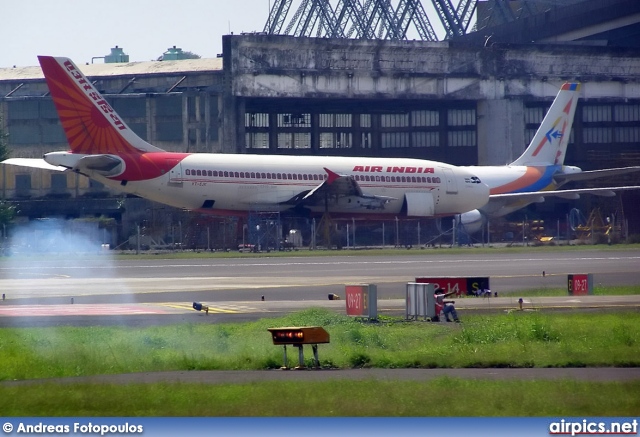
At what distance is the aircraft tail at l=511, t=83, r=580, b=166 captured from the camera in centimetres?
7312

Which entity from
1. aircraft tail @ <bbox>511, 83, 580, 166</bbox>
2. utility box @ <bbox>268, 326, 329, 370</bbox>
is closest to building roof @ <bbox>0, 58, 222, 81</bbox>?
aircraft tail @ <bbox>511, 83, 580, 166</bbox>

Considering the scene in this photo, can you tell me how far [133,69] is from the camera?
293ft

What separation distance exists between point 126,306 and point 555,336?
14.3m

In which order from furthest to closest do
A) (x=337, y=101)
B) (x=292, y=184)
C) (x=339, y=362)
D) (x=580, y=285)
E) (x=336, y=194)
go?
(x=337, y=101), (x=336, y=194), (x=292, y=184), (x=580, y=285), (x=339, y=362)

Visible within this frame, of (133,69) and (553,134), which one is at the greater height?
(133,69)

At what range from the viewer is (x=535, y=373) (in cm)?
1777

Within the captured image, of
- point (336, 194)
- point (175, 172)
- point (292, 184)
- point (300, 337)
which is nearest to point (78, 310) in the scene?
point (300, 337)

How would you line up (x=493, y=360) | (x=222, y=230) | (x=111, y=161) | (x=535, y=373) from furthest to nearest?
(x=222, y=230)
(x=111, y=161)
(x=493, y=360)
(x=535, y=373)

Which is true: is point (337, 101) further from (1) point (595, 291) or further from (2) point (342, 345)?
(2) point (342, 345)

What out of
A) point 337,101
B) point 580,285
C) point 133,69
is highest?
point 133,69

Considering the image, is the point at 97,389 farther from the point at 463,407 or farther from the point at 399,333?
the point at 399,333

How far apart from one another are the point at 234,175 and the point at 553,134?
26.7m

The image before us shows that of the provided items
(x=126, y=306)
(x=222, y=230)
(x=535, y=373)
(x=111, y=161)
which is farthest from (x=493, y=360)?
(x=222, y=230)

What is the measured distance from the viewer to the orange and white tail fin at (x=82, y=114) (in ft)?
182
